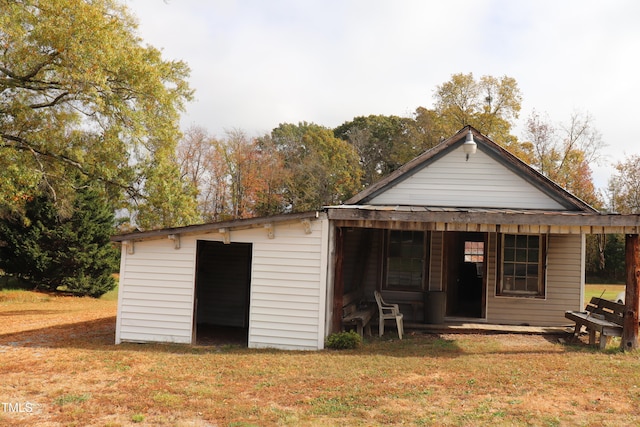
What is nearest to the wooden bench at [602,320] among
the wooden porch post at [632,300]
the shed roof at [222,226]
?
the wooden porch post at [632,300]

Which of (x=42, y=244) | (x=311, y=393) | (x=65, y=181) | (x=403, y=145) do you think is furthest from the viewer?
(x=403, y=145)

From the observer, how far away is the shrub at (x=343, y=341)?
10062 millimetres

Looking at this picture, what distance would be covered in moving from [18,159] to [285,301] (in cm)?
1110

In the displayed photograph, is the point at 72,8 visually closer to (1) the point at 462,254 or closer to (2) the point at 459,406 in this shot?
(1) the point at 462,254

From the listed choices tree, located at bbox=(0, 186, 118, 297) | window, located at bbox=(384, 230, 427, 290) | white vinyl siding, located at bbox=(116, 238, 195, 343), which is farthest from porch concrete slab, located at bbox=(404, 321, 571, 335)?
tree, located at bbox=(0, 186, 118, 297)

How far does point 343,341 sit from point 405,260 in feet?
13.3

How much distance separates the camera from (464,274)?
17844mm

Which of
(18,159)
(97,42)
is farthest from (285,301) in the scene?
(18,159)

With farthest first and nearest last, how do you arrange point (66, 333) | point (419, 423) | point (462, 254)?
point (462, 254), point (66, 333), point (419, 423)

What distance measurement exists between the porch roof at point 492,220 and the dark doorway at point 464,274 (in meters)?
3.34

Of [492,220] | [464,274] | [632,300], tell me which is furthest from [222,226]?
[464,274]

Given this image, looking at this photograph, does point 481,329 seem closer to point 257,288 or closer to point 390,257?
point 390,257

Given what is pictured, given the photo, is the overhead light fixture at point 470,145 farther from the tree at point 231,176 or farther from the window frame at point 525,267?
the tree at point 231,176

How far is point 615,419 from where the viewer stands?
6.07 m
